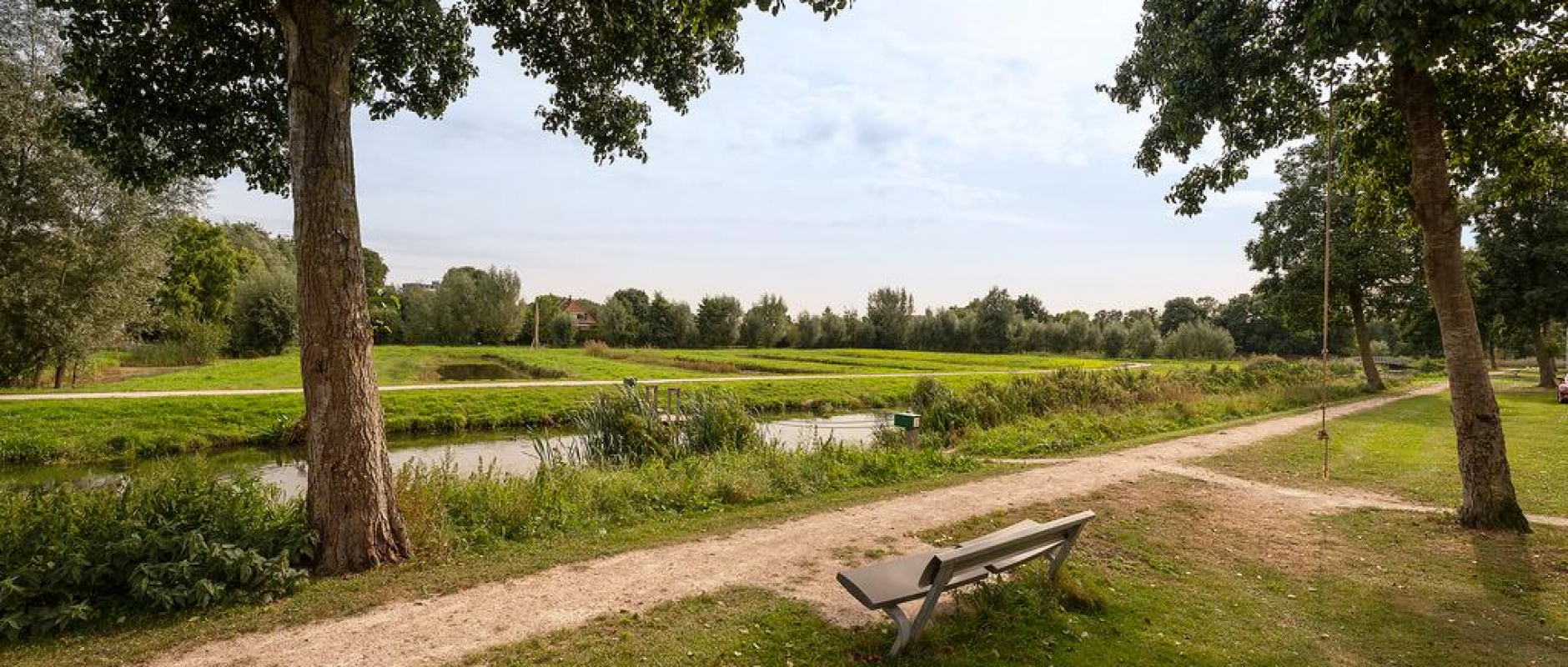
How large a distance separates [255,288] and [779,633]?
184ft

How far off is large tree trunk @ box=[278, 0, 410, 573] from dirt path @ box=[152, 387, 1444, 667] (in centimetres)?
133

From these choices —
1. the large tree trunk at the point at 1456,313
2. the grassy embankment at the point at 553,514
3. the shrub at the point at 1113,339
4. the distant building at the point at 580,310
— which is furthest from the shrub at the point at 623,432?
the distant building at the point at 580,310

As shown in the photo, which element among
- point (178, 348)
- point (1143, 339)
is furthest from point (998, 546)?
point (1143, 339)

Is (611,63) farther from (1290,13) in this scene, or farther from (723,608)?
(1290,13)

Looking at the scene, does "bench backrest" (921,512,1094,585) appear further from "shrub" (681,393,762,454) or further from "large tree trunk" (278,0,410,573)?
"shrub" (681,393,762,454)

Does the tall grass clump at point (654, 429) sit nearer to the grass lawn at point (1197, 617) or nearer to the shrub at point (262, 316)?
the grass lawn at point (1197, 617)

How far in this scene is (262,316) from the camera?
47094 mm

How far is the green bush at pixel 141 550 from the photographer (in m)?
5.42

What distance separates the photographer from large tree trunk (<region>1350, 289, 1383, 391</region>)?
31719 millimetres

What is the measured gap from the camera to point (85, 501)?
672 centimetres

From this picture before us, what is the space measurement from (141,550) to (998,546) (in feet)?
22.5

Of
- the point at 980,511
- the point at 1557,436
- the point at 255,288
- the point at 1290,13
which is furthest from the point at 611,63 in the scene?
the point at 255,288

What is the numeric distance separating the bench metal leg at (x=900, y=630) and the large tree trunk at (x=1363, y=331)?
3609 cm

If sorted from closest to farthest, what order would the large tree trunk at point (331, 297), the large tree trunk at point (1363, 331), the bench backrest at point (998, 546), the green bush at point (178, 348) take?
the bench backrest at point (998, 546) < the large tree trunk at point (331, 297) < the large tree trunk at point (1363, 331) < the green bush at point (178, 348)
